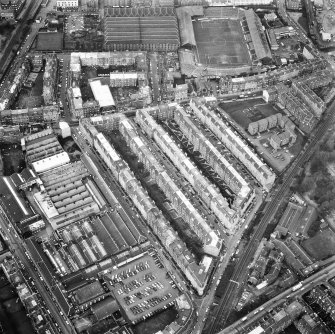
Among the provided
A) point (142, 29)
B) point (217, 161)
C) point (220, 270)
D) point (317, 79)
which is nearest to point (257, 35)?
point (317, 79)

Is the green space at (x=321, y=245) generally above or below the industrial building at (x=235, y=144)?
below

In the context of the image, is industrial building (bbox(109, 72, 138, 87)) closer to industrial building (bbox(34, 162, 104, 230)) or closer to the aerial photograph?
the aerial photograph

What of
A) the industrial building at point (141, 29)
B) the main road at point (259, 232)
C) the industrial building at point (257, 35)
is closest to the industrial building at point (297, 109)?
the main road at point (259, 232)

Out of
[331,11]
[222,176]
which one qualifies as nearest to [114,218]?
[222,176]

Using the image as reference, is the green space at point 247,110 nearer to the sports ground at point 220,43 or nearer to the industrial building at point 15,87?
the sports ground at point 220,43

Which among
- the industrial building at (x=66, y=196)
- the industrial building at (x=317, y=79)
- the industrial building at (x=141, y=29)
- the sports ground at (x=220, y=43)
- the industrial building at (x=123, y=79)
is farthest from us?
the industrial building at (x=141, y=29)

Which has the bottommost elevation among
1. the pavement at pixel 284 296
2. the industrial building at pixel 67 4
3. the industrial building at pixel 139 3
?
the pavement at pixel 284 296

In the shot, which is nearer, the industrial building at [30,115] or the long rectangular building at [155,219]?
the long rectangular building at [155,219]
